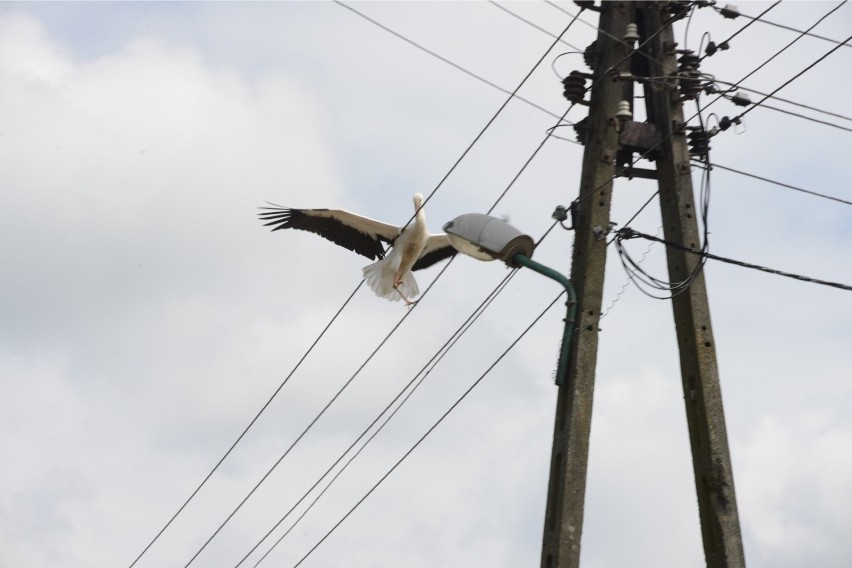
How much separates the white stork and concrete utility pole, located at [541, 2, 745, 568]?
625cm

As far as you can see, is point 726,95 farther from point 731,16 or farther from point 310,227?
point 310,227

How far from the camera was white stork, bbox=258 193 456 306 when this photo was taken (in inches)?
564

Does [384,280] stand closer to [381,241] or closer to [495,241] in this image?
[381,241]

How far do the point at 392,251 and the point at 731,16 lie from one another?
673 centimetres

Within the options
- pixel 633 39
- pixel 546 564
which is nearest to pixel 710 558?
pixel 546 564

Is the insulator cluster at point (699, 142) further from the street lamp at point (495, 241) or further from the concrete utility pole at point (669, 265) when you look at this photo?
the street lamp at point (495, 241)

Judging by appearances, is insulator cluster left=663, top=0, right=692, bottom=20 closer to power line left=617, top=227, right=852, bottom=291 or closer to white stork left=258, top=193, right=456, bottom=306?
power line left=617, top=227, right=852, bottom=291

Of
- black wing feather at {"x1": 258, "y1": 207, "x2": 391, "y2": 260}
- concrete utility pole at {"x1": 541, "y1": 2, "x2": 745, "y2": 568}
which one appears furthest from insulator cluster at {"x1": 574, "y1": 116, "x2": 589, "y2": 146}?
black wing feather at {"x1": 258, "y1": 207, "x2": 391, "y2": 260}

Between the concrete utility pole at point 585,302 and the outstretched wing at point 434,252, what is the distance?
6589 millimetres

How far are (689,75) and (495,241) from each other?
1.56 meters

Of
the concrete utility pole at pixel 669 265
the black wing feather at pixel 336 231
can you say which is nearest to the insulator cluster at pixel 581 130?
the concrete utility pole at pixel 669 265

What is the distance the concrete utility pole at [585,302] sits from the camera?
283 inches

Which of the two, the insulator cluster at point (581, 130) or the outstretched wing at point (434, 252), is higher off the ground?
the outstretched wing at point (434, 252)

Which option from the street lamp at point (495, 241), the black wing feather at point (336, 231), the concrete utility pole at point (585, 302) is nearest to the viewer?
the concrete utility pole at point (585, 302)
